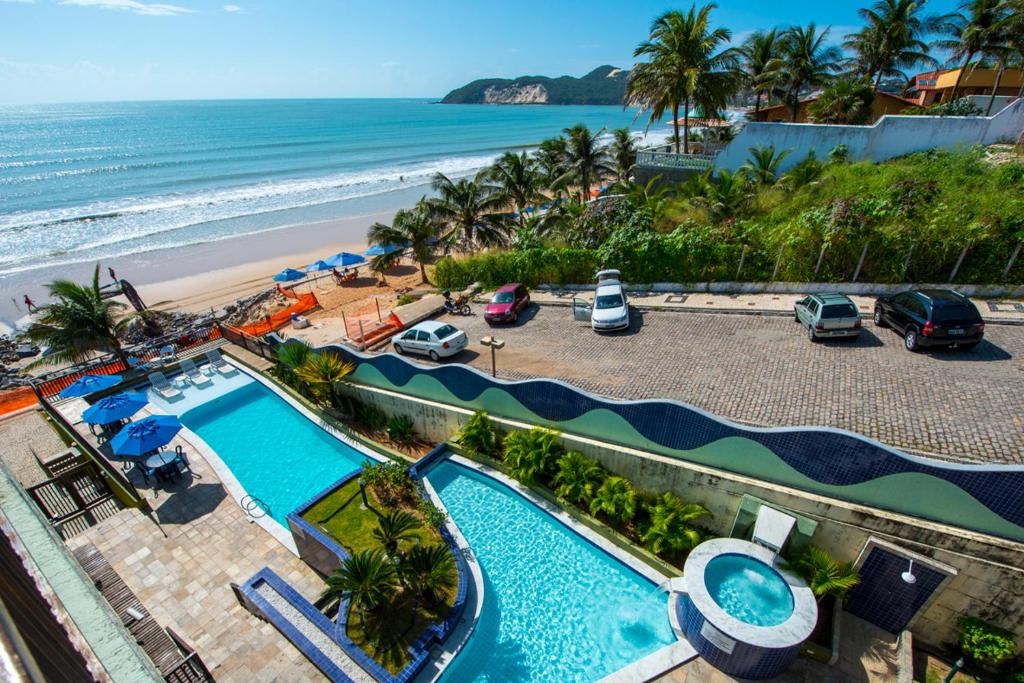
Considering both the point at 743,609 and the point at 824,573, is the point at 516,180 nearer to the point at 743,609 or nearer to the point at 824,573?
the point at 824,573

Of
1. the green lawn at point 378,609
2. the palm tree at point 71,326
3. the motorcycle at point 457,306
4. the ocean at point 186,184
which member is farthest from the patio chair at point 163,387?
the ocean at point 186,184

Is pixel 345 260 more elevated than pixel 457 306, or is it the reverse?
pixel 457 306

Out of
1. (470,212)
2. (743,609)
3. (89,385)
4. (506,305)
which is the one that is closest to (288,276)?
(470,212)

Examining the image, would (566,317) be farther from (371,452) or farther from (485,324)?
(371,452)

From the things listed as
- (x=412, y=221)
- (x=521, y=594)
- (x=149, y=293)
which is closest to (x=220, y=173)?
(x=149, y=293)

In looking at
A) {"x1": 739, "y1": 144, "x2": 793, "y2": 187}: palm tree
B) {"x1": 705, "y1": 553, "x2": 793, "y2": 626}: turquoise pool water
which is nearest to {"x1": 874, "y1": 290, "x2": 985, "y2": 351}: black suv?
{"x1": 705, "y1": 553, "x2": 793, "y2": 626}: turquoise pool water

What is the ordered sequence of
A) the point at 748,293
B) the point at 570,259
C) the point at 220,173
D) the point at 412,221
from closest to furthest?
the point at 748,293 < the point at 570,259 < the point at 412,221 < the point at 220,173
